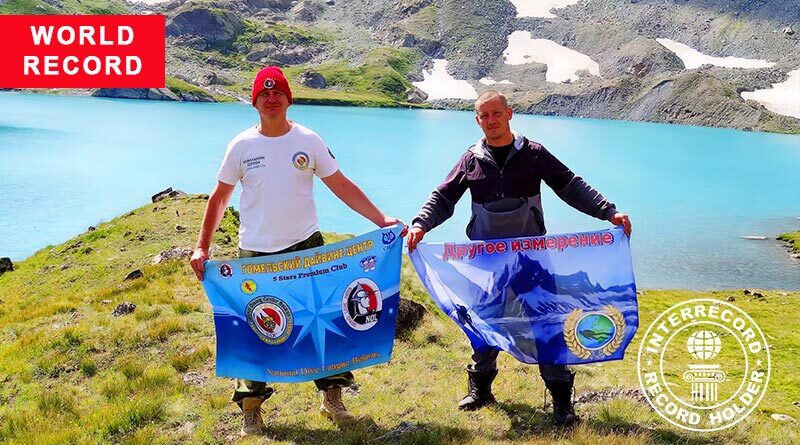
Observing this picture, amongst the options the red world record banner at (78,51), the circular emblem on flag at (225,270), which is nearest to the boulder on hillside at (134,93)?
the red world record banner at (78,51)

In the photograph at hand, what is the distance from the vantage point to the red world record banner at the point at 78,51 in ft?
338

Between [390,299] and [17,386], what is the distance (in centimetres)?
559

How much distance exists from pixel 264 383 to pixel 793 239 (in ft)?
125

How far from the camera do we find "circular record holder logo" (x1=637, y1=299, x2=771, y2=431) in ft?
22.9

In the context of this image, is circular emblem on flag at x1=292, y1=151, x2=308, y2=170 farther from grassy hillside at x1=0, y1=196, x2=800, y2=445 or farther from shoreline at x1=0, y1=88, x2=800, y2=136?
shoreline at x1=0, y1=88, x2=800, y2=136

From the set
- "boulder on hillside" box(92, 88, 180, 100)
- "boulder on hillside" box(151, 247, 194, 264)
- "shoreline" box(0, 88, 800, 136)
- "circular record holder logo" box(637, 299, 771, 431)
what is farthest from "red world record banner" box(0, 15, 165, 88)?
"circular record holder logo" box(637, 299, 771, 431)

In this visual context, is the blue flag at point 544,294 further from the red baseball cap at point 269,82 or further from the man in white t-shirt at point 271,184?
the red baseball cap at point 269,82

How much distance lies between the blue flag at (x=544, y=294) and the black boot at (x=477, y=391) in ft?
1.46

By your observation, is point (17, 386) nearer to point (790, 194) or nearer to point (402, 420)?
point (402, 420)

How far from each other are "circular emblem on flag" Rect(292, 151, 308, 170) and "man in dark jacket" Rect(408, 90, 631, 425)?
1.42 m

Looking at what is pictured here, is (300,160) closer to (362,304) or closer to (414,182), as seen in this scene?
(362,304)

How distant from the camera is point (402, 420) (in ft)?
21.7

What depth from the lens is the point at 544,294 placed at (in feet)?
20.9

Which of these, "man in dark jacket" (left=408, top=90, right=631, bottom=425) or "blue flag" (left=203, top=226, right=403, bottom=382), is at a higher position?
"man in dark jacket" (left=408, top=90, right=631, bottom=425)
